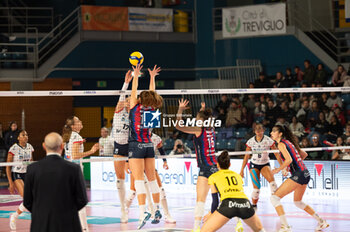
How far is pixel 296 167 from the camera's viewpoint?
11.4m

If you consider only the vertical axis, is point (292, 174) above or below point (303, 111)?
below

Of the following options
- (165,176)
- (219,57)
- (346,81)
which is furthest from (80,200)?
(219,57)

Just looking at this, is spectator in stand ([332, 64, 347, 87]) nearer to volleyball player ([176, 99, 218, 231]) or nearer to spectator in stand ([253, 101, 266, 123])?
spectator in stand ([253, 101, 266, 123])

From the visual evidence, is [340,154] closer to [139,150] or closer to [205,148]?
[205,148]

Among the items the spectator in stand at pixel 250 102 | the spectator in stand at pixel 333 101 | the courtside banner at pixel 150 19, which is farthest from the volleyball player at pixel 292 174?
the courtside banner at pixel 150 19

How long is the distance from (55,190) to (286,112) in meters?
14.7

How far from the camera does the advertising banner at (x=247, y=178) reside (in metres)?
17.0

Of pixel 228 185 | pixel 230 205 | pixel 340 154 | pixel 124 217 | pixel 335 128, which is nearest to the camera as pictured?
pixel 230 205

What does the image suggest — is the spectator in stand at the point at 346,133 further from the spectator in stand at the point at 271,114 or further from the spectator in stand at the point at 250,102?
the spectator in stand at the point at 250,102

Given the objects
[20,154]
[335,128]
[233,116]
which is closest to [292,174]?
[20,154]

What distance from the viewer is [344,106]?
71.1ft

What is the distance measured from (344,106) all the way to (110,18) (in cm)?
1011

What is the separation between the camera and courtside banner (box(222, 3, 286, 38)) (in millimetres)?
25156

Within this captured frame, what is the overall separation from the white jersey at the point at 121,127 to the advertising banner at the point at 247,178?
2.66m
